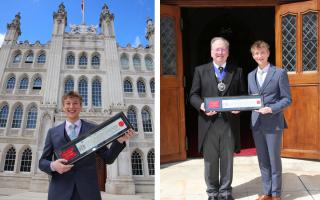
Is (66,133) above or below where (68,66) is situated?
below

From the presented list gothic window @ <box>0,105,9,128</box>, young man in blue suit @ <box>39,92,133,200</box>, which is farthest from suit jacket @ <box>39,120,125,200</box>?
gothic window @ <box>0,105,9,128</box>

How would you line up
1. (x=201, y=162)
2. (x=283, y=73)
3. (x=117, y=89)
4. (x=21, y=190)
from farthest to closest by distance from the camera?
1. (x=117, y=89)
2. (x=21, y=190)
3. (x=201, y=162)
4. (x=283, y=73)

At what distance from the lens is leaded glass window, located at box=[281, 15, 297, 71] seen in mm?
4398

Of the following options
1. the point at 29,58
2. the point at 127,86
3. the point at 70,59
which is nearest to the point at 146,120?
the point at 127,86

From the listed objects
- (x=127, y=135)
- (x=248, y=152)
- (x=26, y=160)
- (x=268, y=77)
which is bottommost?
(x=26, y=160)

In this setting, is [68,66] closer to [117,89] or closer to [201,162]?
[117,89]

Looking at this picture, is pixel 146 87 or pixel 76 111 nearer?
pixel 76 111

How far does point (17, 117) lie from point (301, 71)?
4.74 metres

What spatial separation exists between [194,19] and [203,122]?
4.53 metres

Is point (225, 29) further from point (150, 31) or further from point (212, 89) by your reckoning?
point (212, 89)

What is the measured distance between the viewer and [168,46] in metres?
4.57

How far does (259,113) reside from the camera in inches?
115

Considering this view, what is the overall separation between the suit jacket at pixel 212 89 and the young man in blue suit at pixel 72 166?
2.41 feet

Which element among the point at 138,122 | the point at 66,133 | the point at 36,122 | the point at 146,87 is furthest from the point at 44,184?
the point at 66,133
